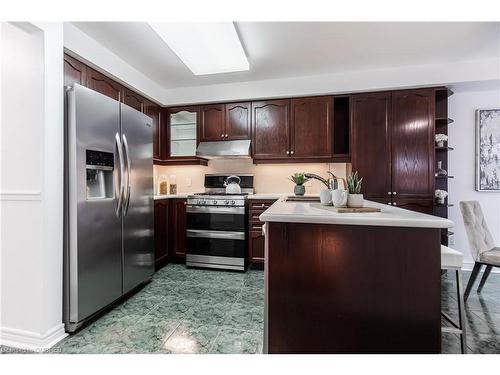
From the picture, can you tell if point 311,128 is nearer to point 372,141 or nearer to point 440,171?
point 372,141

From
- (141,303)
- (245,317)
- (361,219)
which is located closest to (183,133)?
(141,303)

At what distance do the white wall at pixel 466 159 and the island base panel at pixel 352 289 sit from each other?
282cm

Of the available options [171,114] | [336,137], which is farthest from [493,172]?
[171,114]

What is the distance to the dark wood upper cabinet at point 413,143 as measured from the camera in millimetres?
3020

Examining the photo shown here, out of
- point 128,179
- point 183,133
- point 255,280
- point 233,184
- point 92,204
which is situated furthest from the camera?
point 183,133

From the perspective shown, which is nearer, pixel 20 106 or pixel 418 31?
pixel 20 106

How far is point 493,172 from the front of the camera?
3.22 meters

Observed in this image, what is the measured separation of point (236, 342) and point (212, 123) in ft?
9.24

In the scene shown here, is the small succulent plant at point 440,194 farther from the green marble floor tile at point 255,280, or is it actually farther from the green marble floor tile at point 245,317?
the green marble floor tile at point 245,317

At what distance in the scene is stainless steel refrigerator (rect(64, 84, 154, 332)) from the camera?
1842 millimetres

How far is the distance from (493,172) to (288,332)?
3538 millimetres

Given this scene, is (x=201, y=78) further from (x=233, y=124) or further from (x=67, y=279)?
(x=67, y=279)

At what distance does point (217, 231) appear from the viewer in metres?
3.27
